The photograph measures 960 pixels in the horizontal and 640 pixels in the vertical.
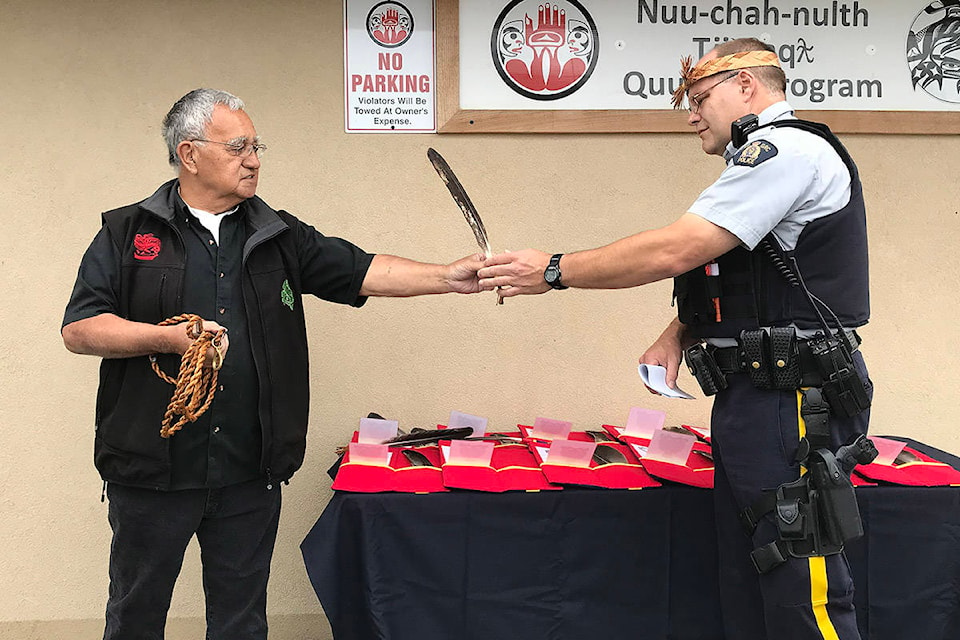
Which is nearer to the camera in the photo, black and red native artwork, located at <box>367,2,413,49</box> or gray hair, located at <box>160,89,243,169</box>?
gray hair, located at <box>160,89,243,169</box>

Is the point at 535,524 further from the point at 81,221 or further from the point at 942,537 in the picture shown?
the point at 81,221

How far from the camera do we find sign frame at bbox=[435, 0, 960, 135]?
3486mm

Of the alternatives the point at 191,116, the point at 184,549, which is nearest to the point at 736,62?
the point at 191,116

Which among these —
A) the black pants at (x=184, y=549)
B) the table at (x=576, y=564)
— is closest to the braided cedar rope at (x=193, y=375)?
the black pants at (x=184, y=549)

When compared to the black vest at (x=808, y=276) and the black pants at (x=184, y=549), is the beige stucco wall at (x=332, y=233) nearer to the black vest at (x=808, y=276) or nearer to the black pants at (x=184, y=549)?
the black pants at (x=184, y=549)

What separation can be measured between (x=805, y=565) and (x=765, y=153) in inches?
40.8

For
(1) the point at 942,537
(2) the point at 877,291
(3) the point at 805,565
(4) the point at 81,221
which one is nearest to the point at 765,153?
Answer: (3) the point at 805,565

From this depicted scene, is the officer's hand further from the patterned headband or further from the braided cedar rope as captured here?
the braided cedar rope

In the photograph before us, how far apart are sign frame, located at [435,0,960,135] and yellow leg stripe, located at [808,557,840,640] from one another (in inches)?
72.8

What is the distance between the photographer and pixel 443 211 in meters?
3.59

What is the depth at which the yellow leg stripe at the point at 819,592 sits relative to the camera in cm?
231

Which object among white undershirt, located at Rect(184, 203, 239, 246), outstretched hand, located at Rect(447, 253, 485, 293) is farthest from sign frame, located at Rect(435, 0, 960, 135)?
white undershirt, located at Rect(184, 203, 239, 246)

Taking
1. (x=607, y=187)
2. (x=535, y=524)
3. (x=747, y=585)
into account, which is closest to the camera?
(x=747, y=585)

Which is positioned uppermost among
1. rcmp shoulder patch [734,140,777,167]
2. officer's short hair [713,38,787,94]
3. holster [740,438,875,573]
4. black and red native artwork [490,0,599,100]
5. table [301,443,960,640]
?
black and red native artwork [490,0,599,100]
